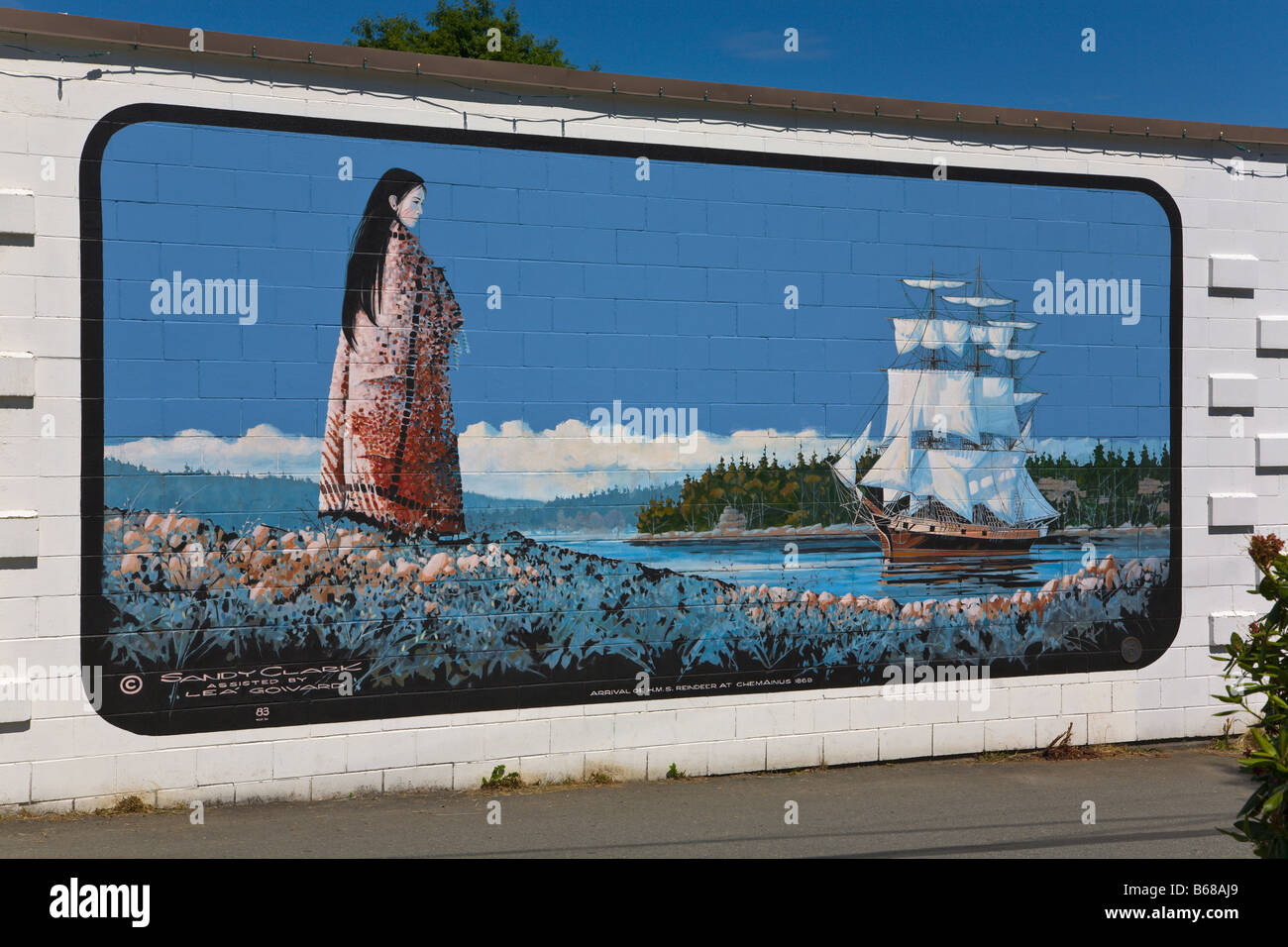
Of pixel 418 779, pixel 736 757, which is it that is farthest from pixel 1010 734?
pixel 418 779

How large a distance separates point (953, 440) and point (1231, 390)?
2371 mm

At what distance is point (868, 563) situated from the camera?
8562mm

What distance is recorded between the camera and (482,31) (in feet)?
103

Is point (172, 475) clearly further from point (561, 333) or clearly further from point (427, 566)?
point (561, 333)

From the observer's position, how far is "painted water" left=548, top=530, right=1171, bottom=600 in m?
8.16

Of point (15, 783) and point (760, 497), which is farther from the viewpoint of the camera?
point (760, 497)

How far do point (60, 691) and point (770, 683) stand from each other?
4.41 m

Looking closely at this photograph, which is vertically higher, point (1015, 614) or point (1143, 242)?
point (1143, 242)

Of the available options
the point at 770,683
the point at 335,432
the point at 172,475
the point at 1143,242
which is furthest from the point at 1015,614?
the point at 172,475

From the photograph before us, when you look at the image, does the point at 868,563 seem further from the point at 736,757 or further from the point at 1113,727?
the point at 1113,727

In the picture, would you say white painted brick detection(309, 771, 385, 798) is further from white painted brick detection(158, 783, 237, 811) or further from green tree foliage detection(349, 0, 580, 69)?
green tree foliage detection(349, 0, 580, 69)

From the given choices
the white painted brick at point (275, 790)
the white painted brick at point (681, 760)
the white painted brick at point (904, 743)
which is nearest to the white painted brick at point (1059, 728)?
the white painted brick at point (904, 743)

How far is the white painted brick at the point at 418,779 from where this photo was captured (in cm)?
754

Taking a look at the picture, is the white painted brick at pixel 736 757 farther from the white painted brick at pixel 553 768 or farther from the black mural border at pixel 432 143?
the white painted brick at pixel 553 768
